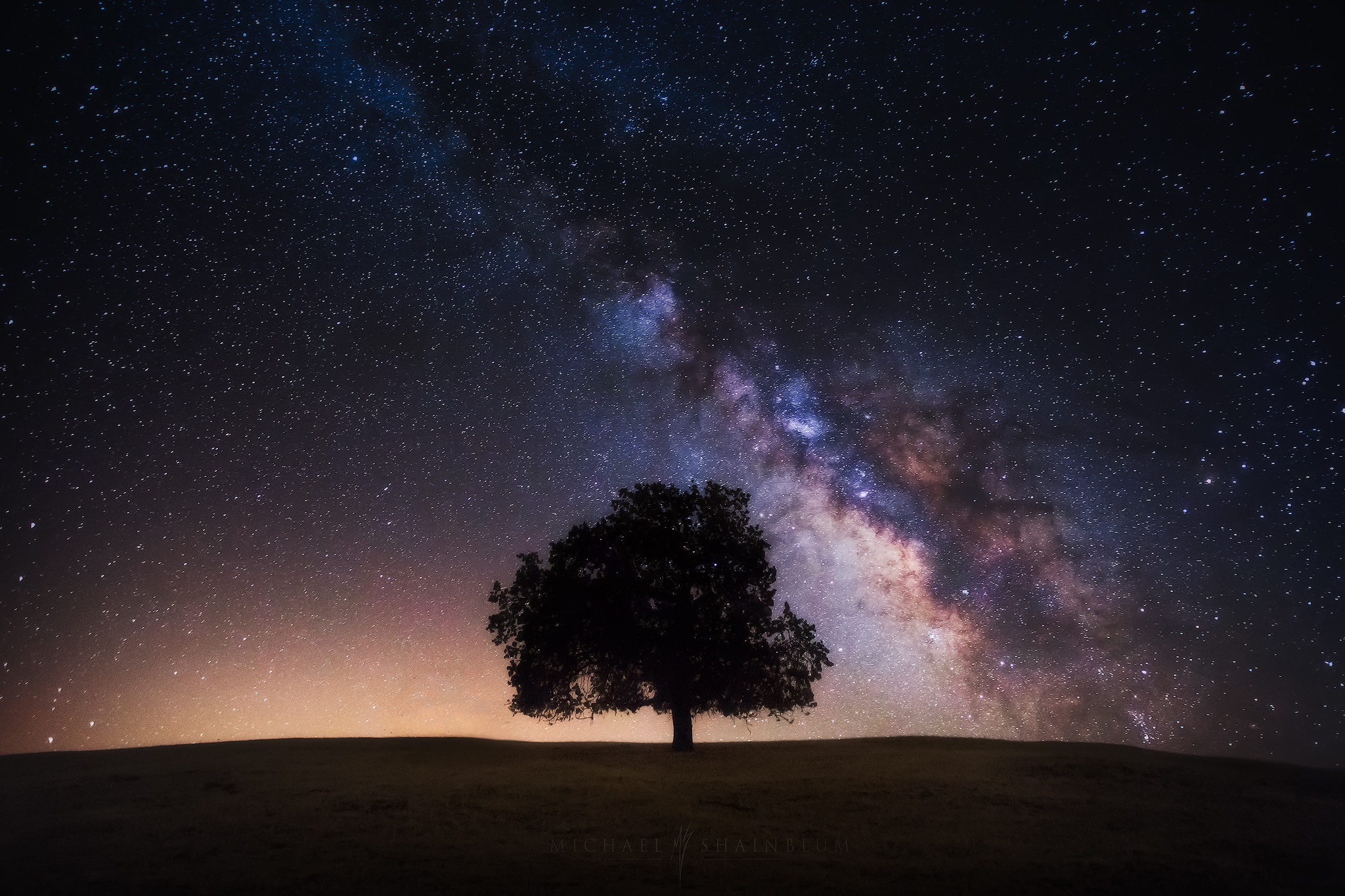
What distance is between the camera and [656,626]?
1135 inches

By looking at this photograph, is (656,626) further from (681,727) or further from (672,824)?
(672,824)

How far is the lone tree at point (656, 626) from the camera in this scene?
28.4m

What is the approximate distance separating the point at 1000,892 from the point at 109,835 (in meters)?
16.3

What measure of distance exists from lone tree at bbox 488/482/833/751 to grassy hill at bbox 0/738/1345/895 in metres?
3.80

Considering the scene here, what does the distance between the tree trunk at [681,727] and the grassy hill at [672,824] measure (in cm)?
328

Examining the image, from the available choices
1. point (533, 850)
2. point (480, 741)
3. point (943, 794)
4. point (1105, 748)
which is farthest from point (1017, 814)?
point (480, 741)

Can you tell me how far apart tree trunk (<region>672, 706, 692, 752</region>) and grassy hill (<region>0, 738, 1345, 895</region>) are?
3275 mm

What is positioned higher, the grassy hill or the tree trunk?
the tree trunk

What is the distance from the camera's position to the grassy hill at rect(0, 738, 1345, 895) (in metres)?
11.8

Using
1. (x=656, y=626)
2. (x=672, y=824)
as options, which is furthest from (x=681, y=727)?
(x=672, y=824)

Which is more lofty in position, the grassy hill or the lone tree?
the lone tree

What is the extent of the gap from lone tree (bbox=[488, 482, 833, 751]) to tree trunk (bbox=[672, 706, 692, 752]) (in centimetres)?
4

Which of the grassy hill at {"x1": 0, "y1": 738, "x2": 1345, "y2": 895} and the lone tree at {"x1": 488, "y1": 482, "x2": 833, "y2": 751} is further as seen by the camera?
the lone tree at {"x1": 488, "y1": 482, "x2": 833, "y2": 751}

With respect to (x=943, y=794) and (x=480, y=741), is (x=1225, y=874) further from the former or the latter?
(x=480, y=741)
